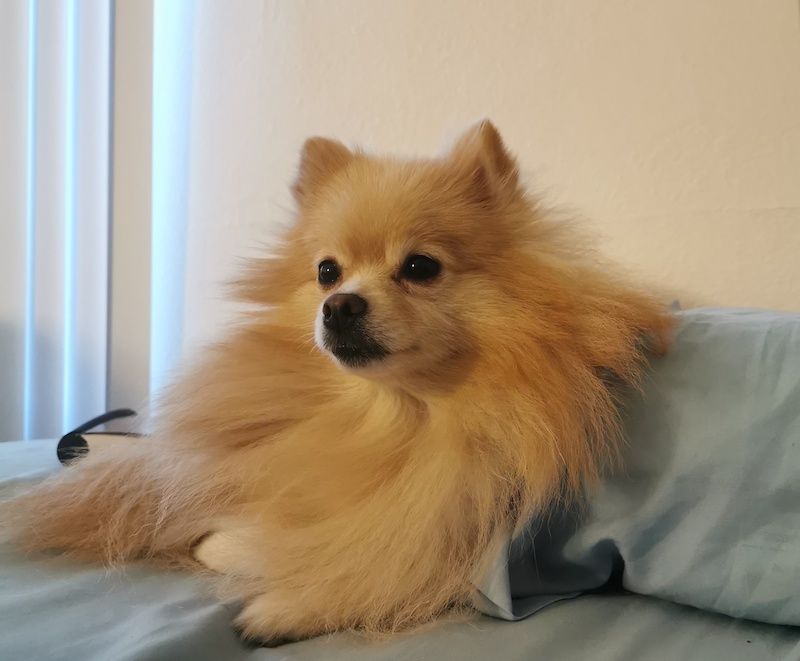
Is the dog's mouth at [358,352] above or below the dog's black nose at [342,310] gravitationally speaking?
below

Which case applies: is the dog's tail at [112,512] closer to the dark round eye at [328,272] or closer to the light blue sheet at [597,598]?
the light blue sheet at [597,598]

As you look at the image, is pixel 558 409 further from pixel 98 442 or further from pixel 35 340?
pixel 35 340

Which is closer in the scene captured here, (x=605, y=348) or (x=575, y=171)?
(x=605, y=348)

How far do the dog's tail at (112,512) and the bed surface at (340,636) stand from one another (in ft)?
0.40

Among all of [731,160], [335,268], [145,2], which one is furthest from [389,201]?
[145,2]

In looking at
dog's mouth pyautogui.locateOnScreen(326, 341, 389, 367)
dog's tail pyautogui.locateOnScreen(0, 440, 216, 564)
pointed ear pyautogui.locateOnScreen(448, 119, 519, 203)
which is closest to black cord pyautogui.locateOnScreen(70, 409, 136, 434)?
dog's tail pyautogui.locateOnScreen(0, 440, 216, 564)

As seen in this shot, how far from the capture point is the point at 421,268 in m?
1.06

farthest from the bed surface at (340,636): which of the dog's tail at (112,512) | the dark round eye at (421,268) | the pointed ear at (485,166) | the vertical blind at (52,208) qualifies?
the vertical blind at (52,208)

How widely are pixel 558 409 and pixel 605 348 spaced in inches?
4.5

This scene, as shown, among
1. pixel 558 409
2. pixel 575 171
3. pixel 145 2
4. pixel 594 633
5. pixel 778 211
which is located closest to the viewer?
pixel 594 633

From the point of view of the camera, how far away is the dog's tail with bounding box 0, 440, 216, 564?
1089mm

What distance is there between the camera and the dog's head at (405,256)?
98 cm

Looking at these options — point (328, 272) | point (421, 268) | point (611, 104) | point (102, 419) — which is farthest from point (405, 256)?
point (102, 419)

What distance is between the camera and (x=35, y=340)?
2656 mm
